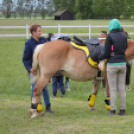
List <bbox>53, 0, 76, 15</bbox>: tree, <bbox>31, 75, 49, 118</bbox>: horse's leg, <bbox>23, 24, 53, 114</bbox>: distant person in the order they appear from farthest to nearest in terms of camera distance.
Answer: <bbox>53, 0, 76, 15</bbox>: tree, <bbox>23, 24, 53, 114</bbox>: distant person, <bbox>31, 75, 49, 118</bbox>: horse's leg

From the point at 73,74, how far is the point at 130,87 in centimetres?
336

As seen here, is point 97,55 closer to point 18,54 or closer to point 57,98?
point 57,98

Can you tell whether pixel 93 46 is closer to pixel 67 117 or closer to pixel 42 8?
pixel 67 117

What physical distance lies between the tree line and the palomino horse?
207 ft

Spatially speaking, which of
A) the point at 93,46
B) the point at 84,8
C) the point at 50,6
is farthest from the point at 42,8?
the point at 93,46

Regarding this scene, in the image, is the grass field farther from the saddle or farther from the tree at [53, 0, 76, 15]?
the tree at [53, 0, 76, 15]

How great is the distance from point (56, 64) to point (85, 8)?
74.5m

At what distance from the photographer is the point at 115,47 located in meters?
4.39

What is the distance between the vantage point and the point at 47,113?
193 inches

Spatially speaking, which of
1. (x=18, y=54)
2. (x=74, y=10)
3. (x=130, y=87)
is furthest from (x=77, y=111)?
(x=74, y=10)

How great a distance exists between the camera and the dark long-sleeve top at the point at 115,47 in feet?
14.3

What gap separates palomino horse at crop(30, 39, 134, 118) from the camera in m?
4.59

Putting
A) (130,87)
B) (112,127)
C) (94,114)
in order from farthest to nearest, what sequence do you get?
(130,87), (94,114), (112,127)

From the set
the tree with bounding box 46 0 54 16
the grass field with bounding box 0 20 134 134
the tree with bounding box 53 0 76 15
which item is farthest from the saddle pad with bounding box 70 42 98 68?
the tree with bounding box 46 0 54 16
